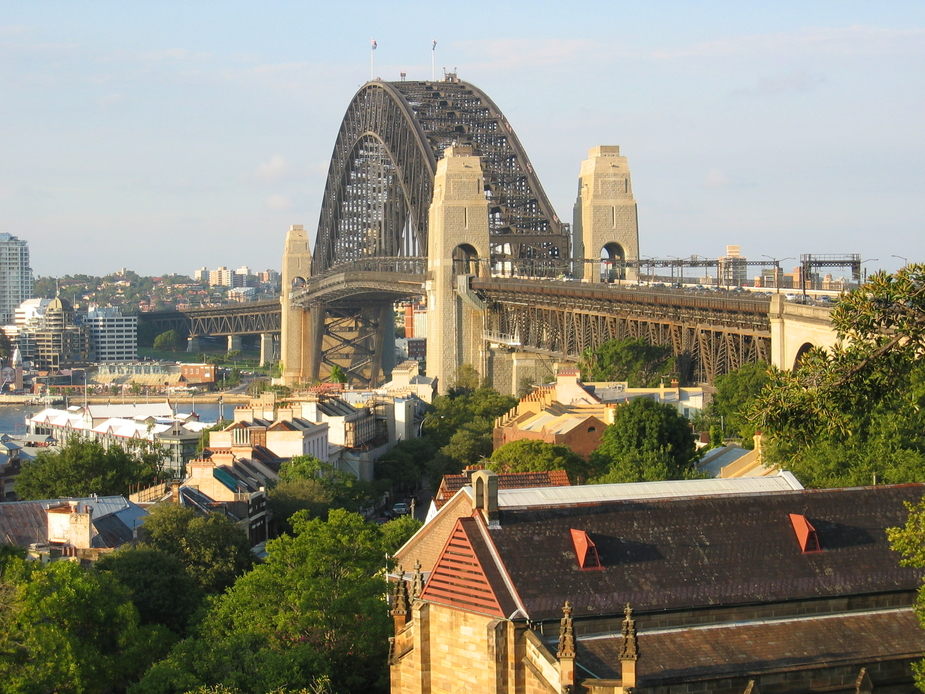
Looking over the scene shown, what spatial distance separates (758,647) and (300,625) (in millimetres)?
12791

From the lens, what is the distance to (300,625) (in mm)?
42812

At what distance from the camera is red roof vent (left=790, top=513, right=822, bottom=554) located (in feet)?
120

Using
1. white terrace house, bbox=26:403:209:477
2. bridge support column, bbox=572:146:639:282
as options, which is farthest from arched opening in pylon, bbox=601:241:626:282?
white terrace house, bbox=26:403:209:477

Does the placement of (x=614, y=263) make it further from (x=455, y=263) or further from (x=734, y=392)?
(x=734, y=392)

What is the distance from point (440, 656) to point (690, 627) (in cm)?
477

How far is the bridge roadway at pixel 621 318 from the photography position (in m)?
99.4

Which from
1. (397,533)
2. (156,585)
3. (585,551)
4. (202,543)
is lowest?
(156,585)

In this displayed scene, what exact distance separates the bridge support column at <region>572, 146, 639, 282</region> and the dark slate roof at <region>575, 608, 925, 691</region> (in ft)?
345

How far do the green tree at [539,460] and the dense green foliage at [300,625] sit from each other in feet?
70.4

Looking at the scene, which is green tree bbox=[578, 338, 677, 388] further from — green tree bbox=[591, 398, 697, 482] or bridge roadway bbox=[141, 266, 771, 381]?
green tree bbox=[591, 398, 697, 482]

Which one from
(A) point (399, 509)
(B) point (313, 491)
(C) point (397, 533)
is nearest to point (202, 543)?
Result: (C) point (397, 533)

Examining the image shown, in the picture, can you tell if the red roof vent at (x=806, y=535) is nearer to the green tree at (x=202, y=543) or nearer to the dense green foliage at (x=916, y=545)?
the dense green foliage at (x=916, y=545)

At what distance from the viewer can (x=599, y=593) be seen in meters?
34.2

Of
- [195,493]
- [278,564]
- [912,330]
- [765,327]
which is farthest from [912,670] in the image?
[765,327]
